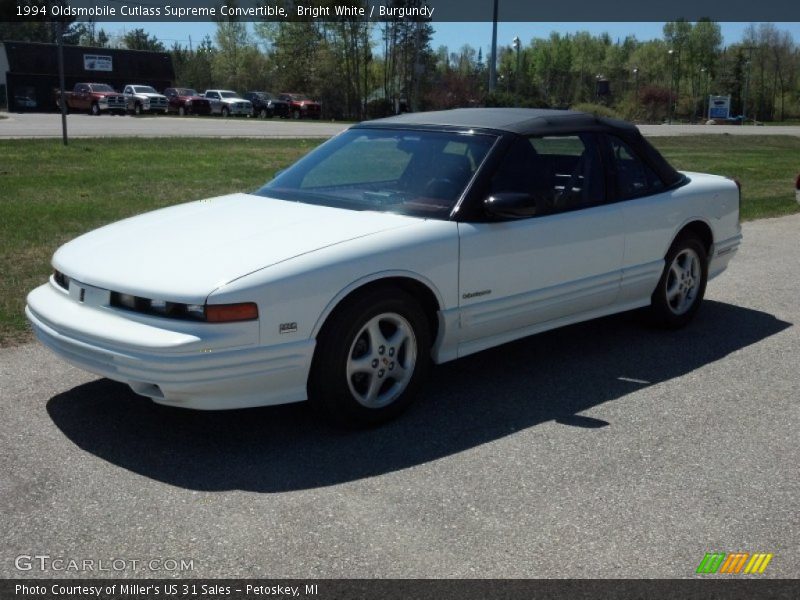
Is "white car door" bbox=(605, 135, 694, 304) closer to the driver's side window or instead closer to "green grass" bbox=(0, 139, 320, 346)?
the driver's side window

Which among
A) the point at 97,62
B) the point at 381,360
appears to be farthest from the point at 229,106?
the point at 381,360

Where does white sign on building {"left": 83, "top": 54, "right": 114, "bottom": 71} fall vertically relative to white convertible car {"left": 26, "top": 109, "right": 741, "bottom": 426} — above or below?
above

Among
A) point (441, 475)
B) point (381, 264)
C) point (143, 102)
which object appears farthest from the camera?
point (143, 102)

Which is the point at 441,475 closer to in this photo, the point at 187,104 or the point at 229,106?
the point at 229,106

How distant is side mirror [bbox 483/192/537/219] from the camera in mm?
4938

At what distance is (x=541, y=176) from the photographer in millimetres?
5504

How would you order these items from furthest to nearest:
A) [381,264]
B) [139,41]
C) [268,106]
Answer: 1. [139,41]
2. [268,106]
3. [381,264]

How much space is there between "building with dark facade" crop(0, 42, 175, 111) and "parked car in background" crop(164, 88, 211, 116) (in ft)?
20.1

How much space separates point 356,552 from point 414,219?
2.02 metres

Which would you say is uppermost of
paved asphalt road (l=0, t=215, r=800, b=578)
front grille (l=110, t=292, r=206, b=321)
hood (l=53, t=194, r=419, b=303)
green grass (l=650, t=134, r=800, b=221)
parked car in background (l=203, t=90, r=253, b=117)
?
parked car in background (l=203, t=90, r=253, b=117)

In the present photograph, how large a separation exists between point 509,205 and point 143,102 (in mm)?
46264

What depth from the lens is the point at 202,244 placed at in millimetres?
4535

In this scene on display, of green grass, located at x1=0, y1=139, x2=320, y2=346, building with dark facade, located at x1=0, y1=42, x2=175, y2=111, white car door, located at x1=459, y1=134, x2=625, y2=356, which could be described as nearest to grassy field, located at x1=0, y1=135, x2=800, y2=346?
green grass, located at x1=0, y1=139, x2=320, y2=346

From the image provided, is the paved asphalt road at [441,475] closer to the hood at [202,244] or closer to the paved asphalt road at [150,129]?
the hood at [202,244]
